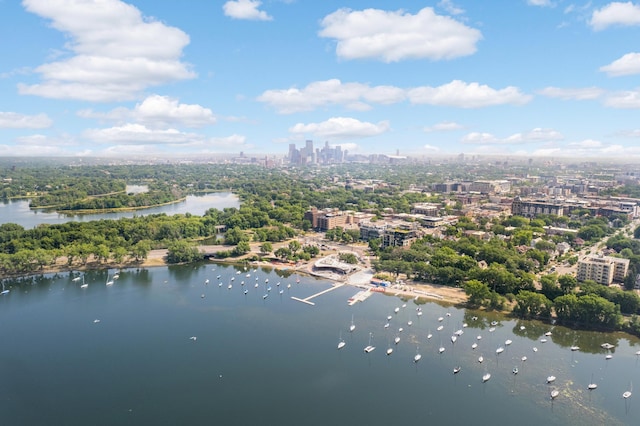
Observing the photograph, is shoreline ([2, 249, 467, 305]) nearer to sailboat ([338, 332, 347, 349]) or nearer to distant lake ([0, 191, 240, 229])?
sailboat ([338, 332, 347, 349])

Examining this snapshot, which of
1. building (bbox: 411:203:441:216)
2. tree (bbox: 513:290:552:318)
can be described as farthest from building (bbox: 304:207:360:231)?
tree (bbox: 513:290:552:318)

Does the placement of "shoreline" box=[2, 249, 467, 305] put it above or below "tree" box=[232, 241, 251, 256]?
below

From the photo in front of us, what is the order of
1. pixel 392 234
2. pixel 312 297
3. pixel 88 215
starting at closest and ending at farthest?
pixel 312 297
pixel 392 234
pixel 88 215

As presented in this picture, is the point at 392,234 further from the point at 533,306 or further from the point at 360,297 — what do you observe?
the point at 533,306

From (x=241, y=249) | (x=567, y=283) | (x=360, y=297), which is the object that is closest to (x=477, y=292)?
(x=567, y=283)

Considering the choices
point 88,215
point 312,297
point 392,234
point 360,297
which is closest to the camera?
point 360,297

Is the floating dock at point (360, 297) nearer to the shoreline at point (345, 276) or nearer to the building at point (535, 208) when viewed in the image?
the shoreline at point (345, 276)

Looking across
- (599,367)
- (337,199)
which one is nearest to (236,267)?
(599,367)
